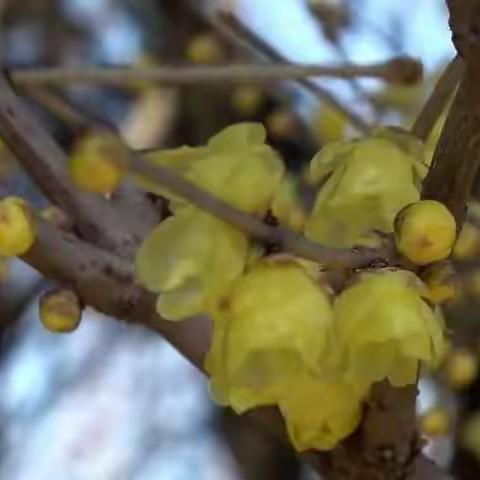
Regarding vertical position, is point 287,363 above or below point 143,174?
below

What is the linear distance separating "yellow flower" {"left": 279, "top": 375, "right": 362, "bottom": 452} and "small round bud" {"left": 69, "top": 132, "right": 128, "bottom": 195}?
177 millimetres

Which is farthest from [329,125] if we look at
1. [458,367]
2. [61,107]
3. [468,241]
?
[61,107]

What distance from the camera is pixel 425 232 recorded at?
1.61 ft

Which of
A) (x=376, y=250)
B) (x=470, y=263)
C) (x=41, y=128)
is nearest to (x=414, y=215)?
(x=376, y=250)

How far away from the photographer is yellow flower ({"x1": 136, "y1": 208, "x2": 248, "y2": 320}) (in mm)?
523

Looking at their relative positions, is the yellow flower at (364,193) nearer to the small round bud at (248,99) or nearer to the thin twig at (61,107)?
the thin twig at (61,107)

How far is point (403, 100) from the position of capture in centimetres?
118

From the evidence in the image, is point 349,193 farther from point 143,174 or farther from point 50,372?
point 50,372

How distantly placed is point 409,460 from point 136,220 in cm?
20

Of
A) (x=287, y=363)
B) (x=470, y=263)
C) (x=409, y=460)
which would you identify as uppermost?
(x=287, y=363)

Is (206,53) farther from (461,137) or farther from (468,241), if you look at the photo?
(461,137)

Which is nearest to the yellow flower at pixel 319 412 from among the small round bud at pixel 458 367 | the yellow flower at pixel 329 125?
the small round bud at pixel 458 367

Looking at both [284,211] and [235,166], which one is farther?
[284,211]

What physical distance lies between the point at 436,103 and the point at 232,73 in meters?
0.11
